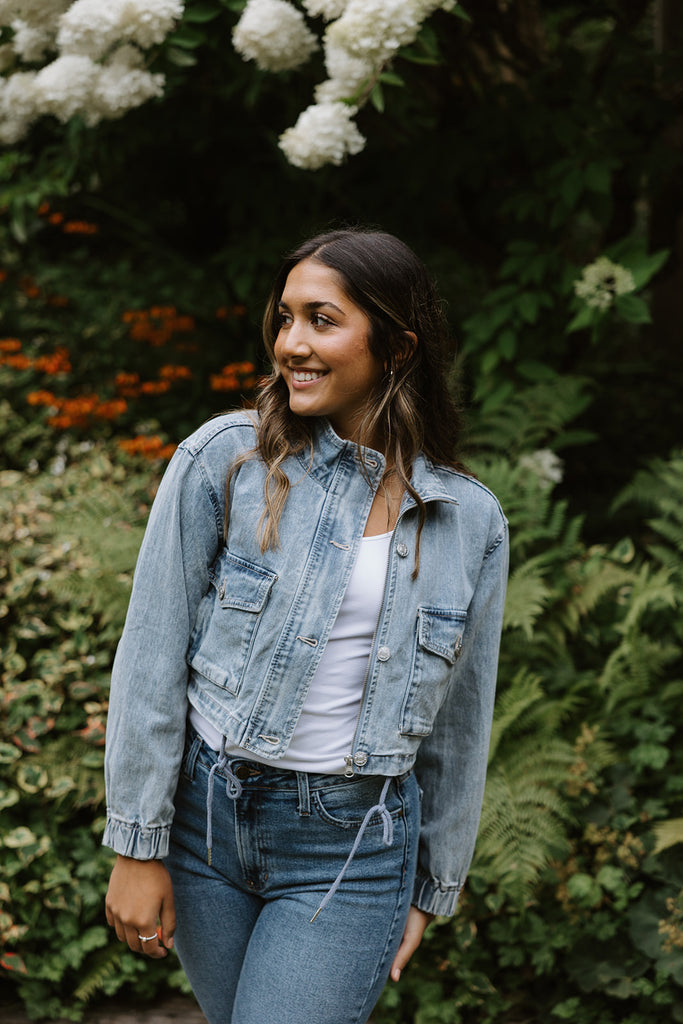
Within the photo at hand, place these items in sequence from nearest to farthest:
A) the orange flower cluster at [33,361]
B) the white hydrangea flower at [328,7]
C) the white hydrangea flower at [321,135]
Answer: the white hydrangea flower at [328,7] < the white hydrangea flower at [321,135] < the orange flower cluster at [33,361]

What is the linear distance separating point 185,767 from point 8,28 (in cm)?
260

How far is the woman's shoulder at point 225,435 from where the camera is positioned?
148cm

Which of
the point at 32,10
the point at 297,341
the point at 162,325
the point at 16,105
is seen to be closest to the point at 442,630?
the point at 297,341

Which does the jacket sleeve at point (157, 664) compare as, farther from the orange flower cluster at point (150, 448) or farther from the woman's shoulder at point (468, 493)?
the orange flower cluster at point (150, 448)

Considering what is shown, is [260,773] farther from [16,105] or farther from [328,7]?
[16,105]

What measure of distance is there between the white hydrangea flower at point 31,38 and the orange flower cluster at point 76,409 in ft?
6.30

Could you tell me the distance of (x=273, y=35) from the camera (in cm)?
261

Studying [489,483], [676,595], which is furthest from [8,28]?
[676,595]

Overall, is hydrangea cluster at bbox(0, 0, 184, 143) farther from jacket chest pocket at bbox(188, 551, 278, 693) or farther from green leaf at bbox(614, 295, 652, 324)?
jacket chest pocket at bbox(188, 551, 278, 693)

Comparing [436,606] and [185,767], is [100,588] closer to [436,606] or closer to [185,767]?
[185,767]

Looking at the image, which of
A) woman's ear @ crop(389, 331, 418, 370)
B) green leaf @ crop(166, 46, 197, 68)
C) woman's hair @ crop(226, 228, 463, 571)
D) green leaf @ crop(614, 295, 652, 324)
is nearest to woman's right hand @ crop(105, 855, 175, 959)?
woman's hair @ crop(226, 228, 463, 571)

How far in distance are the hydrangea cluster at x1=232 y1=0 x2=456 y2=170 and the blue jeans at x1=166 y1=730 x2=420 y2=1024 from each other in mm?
1870

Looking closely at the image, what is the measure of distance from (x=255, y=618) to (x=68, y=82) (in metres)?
2.19

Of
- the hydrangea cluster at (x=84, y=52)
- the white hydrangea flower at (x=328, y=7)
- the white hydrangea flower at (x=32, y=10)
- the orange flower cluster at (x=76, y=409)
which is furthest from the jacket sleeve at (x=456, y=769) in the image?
the orange flower cluster at (x=76, y=409)
